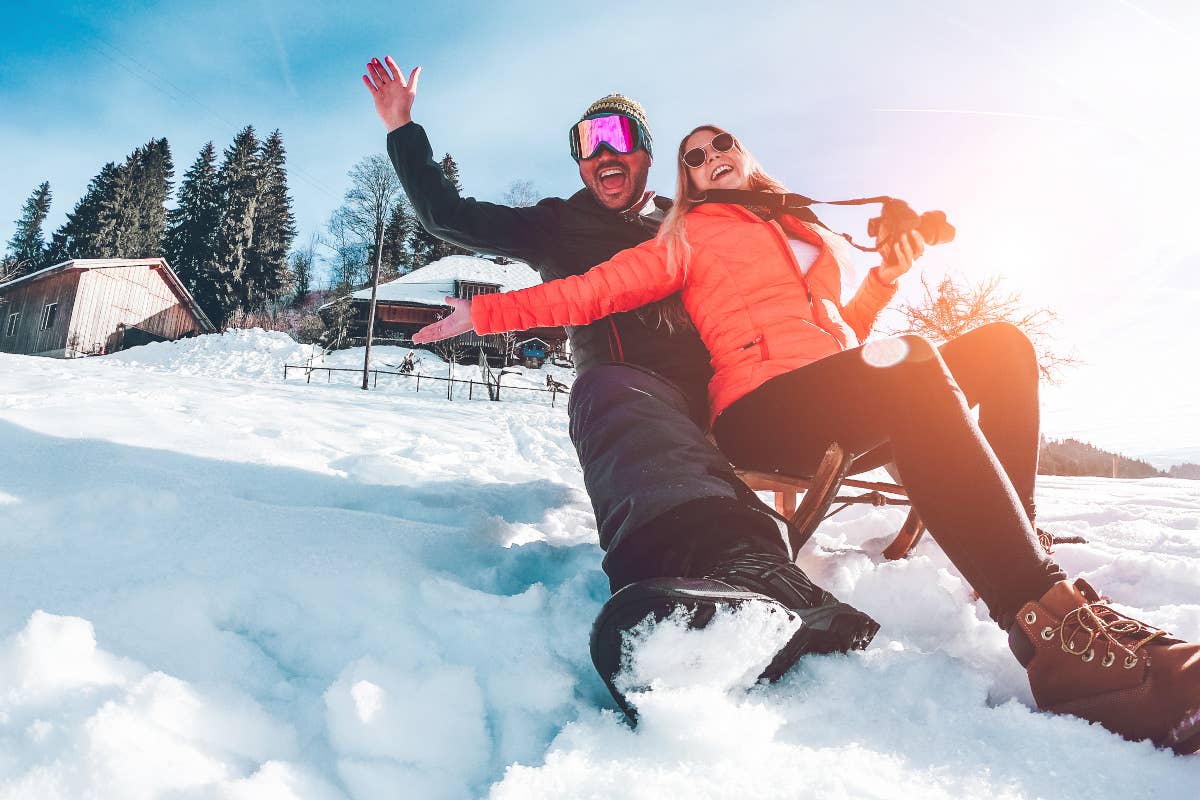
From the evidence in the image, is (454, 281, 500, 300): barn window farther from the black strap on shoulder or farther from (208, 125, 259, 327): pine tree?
the black strap on shoulder

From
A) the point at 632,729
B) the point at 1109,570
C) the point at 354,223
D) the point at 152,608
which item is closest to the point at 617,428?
the point at 632,729

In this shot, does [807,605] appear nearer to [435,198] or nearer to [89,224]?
→ [435,198]

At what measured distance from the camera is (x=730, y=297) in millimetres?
1769

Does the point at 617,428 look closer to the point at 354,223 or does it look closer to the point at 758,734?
the point at 758,734

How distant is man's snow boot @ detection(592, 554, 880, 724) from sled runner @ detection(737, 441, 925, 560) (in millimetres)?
311

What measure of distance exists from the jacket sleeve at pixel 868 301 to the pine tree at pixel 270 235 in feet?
138

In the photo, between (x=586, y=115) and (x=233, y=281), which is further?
(x=233, y=281)

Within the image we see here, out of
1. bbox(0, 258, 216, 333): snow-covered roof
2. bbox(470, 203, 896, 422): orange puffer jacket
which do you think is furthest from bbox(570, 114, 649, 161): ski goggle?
bbox(0, 258, 216, 333): snow-covered roof

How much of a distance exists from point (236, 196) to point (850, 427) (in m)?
A: 45.1

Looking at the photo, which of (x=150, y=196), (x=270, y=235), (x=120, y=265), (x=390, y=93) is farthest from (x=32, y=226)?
(x=390, y=93)

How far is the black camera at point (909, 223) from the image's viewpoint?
189cm

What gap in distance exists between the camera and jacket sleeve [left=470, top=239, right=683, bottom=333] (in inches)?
71.8

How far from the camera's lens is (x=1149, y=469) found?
3475 centimetres

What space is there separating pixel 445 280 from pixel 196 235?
18332mm
